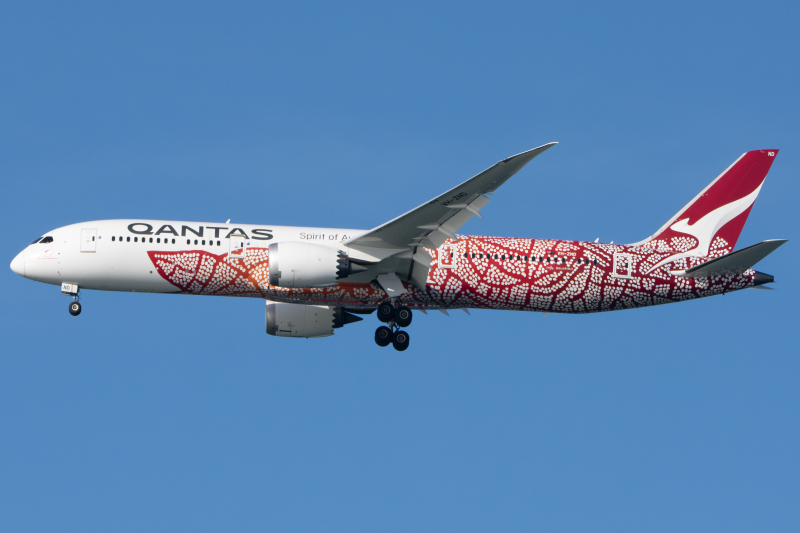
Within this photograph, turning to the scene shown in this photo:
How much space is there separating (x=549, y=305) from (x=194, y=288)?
43.9 ft

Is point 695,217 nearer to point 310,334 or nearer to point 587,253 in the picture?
point 587,253

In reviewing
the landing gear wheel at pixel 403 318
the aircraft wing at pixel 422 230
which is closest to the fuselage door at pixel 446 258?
the aircraft wing at pixel 422 230

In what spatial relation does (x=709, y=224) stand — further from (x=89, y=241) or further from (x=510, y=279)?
(x=89, y=241)

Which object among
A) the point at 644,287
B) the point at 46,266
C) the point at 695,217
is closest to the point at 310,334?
the point at 46,266

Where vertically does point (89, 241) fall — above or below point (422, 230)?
below

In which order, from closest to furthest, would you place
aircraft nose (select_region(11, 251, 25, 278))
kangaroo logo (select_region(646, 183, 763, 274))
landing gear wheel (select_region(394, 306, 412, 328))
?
aircraft nose (select_region(11, 251, 25, 278)) < landing gear wheel (select_region(394, 306, 412, 328)) < kangaroo logo (select_region(646, 183, 763, 274))

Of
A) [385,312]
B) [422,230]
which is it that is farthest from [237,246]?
[422,230]

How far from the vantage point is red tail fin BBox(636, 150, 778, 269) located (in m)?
39.1

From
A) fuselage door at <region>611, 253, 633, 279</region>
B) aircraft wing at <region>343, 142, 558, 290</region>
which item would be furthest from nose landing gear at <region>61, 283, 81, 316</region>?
fuselage door at <region>611, 253, 633, 279</region>

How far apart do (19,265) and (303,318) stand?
11.0m

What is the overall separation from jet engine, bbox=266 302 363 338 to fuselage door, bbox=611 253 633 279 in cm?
1085

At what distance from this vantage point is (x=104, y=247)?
118ft

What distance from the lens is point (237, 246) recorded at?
1420 inches

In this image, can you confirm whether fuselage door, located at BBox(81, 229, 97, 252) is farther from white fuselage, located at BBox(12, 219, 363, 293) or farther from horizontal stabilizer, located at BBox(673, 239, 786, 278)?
horizontal stabilizer, located at BBox(673, 239, 786, 278)
